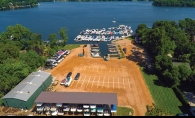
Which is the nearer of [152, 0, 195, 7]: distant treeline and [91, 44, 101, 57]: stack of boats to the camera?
[91, 44, 101, 57]: stack of boats

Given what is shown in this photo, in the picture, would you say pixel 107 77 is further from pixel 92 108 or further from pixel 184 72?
pixel 184 72

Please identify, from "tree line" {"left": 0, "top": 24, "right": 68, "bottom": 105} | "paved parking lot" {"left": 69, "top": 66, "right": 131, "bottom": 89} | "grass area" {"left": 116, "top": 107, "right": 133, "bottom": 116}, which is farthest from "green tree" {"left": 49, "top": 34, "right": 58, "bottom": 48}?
"grass area" {"left": 116, "top": 107, "right": 133, "bottom": 116}

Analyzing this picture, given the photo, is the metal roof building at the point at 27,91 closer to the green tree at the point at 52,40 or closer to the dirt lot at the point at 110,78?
the dirt lot at the point at 110,78

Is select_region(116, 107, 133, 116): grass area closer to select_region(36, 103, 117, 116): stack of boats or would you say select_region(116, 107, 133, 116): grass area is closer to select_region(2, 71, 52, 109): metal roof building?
select_region(36, 103, 117, 116): stack of boats

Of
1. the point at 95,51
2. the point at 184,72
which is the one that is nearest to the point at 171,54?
the point at 184,72

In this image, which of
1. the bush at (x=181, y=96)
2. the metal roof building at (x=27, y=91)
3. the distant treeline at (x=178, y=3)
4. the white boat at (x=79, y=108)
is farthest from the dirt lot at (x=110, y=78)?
the distant treeline at (x=178, y=3)

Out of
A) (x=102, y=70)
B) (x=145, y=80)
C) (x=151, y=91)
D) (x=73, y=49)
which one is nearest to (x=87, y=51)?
(x=73, y=49)
